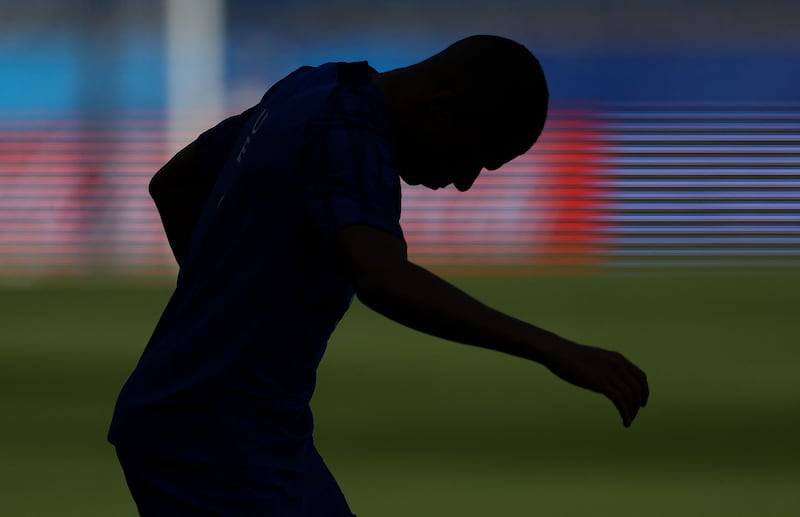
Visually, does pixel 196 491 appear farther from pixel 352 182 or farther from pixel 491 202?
→ pixel 491 202

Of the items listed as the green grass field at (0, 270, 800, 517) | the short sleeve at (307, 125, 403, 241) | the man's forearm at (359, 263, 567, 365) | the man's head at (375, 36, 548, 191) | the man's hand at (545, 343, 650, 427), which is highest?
the man's head at (375, 36, 548, 191)

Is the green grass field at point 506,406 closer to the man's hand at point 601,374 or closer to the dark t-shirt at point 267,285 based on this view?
the dark t-shirt at point 267,285

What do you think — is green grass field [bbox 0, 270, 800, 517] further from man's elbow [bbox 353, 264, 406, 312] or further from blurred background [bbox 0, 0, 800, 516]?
man's elbow [bbox 353, 264, 406, 312]

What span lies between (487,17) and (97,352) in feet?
6.59

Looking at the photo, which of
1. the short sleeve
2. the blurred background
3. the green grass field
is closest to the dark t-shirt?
the short sleeve

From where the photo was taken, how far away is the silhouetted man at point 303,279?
1.11 m

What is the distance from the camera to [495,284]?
459cm

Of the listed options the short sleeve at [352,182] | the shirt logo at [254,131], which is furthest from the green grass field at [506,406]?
the short sleeve at [352,182]

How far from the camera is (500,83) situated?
1229 mm

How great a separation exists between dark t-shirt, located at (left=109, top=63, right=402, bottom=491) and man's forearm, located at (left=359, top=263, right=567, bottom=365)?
0.06 m

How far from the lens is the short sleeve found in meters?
1.12

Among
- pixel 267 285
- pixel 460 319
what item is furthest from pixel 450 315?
pixel 267 285

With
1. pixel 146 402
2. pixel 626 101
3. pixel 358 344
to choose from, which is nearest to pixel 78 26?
pixel 358 344

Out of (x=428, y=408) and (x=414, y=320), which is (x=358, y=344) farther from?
(x=414, y=320)
